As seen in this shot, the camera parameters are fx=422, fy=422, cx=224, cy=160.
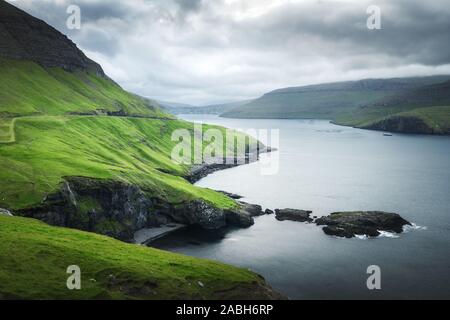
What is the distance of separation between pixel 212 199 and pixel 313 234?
35.6 meters

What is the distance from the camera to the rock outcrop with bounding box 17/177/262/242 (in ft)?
333

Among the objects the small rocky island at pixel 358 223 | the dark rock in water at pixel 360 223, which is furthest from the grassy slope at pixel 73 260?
the small rocky island at pixel 358 223

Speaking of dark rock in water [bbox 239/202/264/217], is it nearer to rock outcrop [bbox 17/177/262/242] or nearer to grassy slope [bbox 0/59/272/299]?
rock outcrop [bbox 17/177/262/242]

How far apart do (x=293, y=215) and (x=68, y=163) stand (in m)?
73.9

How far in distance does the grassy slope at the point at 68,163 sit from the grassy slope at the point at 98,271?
2128 centimetres

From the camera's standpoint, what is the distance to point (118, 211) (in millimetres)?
117625

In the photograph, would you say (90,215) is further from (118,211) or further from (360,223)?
(360,223)

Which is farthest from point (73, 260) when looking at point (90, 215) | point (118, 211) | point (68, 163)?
point (68, 163)

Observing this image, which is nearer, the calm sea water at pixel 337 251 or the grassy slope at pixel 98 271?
the grassy slope at pixel 98 271

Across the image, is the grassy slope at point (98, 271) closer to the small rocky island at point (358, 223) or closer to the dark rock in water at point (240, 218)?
the small rocky island at point (358, 223)

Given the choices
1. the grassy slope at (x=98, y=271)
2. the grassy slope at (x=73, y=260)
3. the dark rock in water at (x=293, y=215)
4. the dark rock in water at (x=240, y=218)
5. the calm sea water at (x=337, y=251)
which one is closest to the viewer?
the grassy slope at (x=98, y=271)

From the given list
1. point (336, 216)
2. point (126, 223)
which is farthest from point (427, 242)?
point (126, 223)

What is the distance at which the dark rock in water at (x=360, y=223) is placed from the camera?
12225 cm
